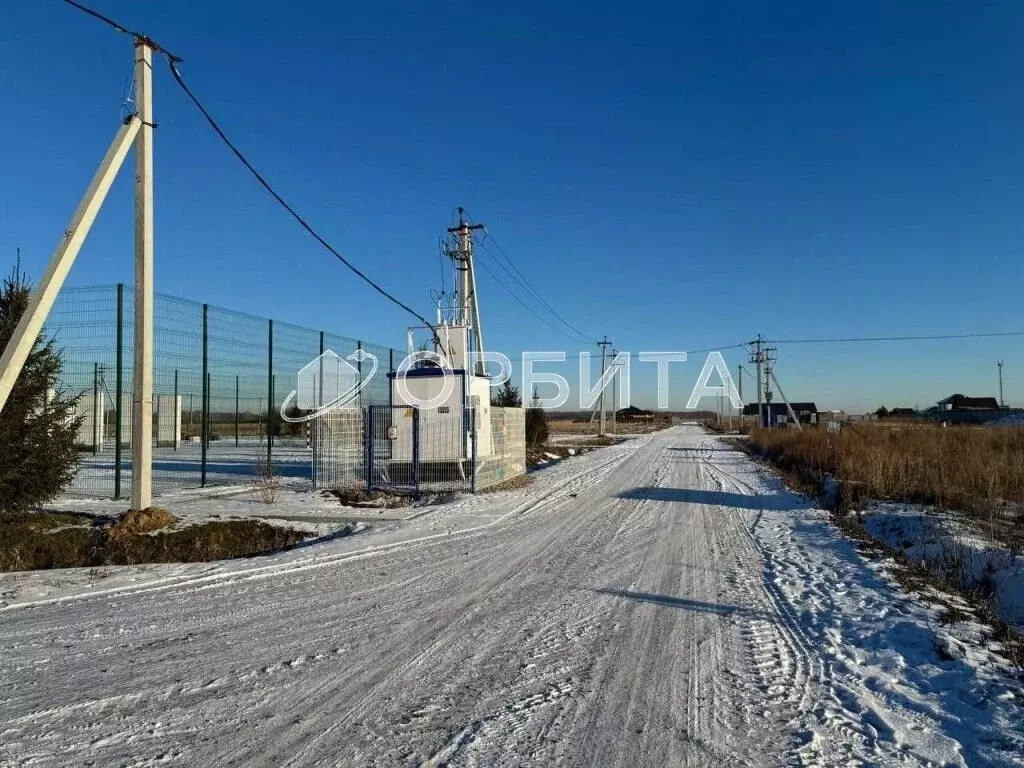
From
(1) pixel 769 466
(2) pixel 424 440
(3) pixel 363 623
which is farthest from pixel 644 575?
(1) pixel 769 466

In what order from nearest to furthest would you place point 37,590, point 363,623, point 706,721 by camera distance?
point 706,721 → point 363,623 → point 37,590

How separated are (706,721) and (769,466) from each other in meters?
21.0

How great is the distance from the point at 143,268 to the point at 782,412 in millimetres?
102516

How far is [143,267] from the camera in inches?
371

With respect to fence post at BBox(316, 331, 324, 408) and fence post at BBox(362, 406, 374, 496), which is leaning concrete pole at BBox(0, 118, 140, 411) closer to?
fence post at BBox(362, 406, 374, 496)

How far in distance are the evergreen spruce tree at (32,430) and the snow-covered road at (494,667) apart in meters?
2.70

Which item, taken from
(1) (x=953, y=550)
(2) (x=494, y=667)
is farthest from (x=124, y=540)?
(1) (x=953, y=550)

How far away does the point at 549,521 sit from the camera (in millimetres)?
10867

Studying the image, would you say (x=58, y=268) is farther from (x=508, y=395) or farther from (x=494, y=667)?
(x=508, y=395)

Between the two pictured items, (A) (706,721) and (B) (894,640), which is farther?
(B) (894,640)

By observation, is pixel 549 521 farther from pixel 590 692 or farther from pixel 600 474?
pixel 600 474

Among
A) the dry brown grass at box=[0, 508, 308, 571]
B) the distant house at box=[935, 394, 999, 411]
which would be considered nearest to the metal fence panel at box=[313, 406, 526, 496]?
the dry brown grass at box=[0, 508, 308, 571]

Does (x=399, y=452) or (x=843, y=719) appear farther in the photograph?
(x=399, y=452)

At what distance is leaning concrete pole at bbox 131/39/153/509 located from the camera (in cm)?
934
